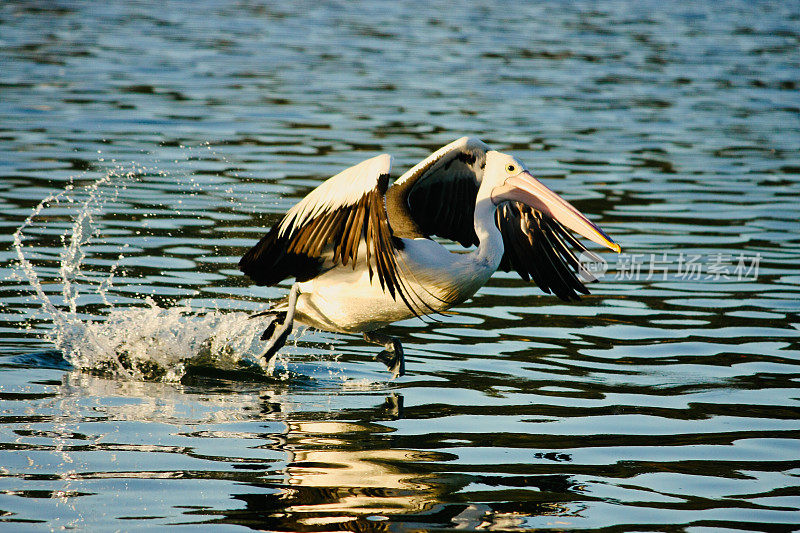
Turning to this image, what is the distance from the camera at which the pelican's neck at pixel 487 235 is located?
6910 millimetres

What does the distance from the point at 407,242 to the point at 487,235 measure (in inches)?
19.7

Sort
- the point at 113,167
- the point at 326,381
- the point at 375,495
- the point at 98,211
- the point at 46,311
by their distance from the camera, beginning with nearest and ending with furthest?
the point at 375,495
the point at 326,381
the point at 46,311
the point at 98,211
the point at 113,167

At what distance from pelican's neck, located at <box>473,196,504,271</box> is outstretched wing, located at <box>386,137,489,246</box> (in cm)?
36

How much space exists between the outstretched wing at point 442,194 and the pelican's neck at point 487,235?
36 cm

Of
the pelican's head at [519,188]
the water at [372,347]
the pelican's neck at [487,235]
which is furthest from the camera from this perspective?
the pelican's head at [519,188]

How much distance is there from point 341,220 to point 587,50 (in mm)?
19753

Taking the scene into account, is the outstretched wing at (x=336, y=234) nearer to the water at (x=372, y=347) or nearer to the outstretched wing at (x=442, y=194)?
the outstretched wing at (x=442, y=194)

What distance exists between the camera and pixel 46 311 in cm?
809

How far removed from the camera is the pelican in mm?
6391

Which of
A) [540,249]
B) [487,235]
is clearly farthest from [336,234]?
[540,249]

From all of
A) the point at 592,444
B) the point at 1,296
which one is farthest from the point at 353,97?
the point at 592,444

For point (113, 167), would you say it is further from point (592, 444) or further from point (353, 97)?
point (592, 444)

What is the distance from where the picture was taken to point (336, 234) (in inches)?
258

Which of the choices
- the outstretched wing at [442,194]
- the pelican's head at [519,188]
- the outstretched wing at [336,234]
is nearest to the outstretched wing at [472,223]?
the outstretched wing at [442,194]
